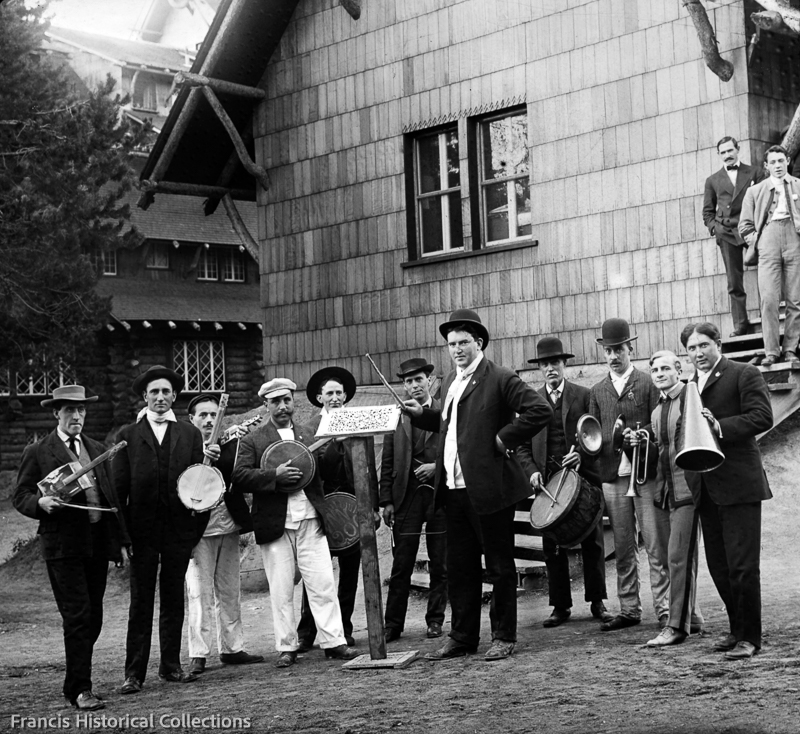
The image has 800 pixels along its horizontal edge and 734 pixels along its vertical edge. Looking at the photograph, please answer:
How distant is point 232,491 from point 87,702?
6.57 ft

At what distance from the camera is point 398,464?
31.4ft

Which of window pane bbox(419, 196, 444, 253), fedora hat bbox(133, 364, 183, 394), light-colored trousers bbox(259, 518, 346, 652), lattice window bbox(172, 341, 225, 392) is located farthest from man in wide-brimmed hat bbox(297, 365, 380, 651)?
lattice window bbox(172, 341, 225, 392)

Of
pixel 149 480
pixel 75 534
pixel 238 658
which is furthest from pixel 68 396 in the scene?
pixel 238 658

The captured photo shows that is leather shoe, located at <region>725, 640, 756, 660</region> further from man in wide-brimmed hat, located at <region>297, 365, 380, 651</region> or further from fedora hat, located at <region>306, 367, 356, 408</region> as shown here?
fedora hat, located at <region>306, 367, 356, 408</region>

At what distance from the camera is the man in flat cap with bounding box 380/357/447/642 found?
937 centimetres

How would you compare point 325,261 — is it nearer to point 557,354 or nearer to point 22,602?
point 22,602

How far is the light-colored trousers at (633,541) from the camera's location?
848cm

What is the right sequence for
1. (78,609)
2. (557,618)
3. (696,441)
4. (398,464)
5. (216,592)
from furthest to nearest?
(398,464) < (557,618) < (216,592) < (78,609) < (696,441)

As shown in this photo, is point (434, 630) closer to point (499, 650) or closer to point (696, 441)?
point (499, 650)

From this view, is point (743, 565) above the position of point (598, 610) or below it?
above

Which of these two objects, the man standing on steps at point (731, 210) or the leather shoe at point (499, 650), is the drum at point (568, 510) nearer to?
the leather shoe at point (499, 650)

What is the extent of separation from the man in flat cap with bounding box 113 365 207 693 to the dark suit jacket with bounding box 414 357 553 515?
5.70ft

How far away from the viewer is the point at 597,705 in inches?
237

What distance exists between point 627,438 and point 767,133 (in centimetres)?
572
